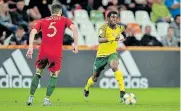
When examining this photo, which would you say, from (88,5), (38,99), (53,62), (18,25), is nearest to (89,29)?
(88,5)

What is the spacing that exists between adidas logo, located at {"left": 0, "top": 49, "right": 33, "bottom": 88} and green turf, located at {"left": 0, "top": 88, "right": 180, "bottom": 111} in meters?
1.36

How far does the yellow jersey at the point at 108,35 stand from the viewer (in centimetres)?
1778

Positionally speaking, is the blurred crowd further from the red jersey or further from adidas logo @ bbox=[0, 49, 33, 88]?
the red jersey

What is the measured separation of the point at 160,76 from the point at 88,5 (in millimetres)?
4038

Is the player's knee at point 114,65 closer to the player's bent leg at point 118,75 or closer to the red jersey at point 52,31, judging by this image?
the player's bent leg at point 118,75

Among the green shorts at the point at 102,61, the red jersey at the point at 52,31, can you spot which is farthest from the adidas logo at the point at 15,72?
the red jersey at the point at 52,31

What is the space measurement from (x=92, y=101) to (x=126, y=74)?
7011 mm

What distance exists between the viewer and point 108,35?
18.0m

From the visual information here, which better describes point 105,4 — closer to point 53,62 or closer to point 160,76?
point 160,76

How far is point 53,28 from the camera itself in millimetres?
16078

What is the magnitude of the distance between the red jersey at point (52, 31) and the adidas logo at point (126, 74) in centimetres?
886

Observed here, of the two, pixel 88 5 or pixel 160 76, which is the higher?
pixel 88 5

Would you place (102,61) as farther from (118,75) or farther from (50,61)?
(50,61)

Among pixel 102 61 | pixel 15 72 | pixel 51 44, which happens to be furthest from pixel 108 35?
pixel 15 72
